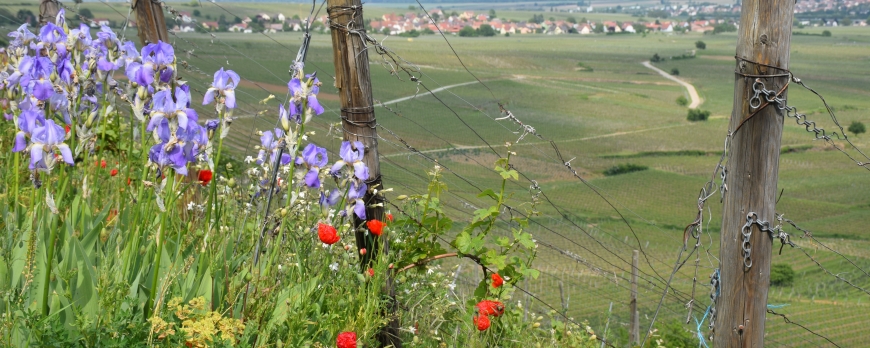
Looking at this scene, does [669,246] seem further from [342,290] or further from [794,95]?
[794,95]

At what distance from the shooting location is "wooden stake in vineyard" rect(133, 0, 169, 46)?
3.71m

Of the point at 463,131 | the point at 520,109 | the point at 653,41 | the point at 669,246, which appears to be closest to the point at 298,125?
the point at 669,246

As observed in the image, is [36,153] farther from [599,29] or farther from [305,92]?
[599,29]

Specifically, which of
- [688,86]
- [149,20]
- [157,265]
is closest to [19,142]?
[157,265]

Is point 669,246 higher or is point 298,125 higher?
point 298,125

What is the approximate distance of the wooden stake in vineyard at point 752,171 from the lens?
210cm

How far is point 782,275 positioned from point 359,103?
3106cm

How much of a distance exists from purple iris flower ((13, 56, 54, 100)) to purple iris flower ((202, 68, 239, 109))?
0.44m

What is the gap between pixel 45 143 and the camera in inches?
68.1

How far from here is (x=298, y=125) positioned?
2043mm

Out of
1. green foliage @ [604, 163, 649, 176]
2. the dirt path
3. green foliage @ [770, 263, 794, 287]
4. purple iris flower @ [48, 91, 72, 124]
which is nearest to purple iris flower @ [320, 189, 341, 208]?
purple iris flower @ [48, 91, 72, 124]

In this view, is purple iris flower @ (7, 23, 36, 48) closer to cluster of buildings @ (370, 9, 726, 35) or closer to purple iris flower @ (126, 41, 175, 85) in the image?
purple iris flower @ (126, 41, 175, 85)

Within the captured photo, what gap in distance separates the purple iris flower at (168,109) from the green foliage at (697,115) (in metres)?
66.1

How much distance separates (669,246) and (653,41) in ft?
365
